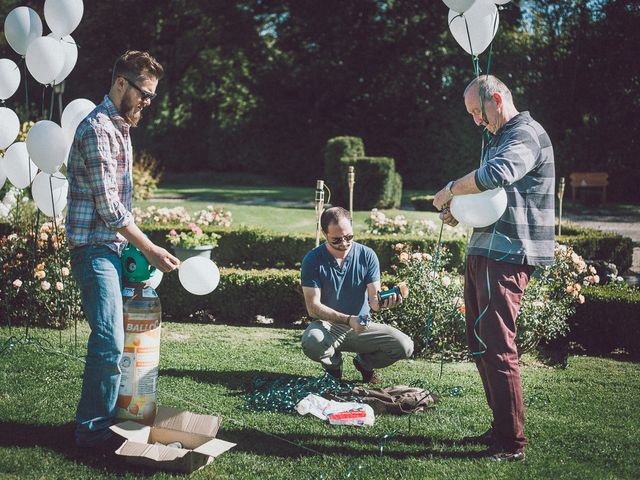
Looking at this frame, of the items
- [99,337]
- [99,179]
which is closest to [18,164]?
[99,179]

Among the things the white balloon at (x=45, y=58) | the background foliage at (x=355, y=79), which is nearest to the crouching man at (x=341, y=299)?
the white balloon at (x=45, y=58)

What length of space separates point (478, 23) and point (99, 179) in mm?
2229

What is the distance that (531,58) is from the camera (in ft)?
72.8

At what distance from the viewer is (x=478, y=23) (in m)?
3.86

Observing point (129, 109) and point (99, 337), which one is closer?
point (99, 337)

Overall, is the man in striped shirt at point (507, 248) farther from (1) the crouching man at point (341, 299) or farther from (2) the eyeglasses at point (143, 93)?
(2) the eyeglasses at point (143, 93)

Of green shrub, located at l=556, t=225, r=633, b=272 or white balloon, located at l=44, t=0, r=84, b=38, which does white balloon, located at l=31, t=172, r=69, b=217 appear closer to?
white balloon, located at l=44, t=0, r=84, b=38

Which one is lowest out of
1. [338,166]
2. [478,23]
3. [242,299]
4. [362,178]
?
[242,299]

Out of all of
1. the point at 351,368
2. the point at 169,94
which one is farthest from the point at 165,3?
the point at 351,368

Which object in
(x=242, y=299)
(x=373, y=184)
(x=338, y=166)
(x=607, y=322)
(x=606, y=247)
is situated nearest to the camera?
(x=607, y=322)

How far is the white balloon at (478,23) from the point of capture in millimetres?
3795

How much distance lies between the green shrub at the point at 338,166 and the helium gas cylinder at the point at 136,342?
13.8 meters

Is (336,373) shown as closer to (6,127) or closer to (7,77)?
(6,127)

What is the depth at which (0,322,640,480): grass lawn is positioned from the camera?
10.8 feet
